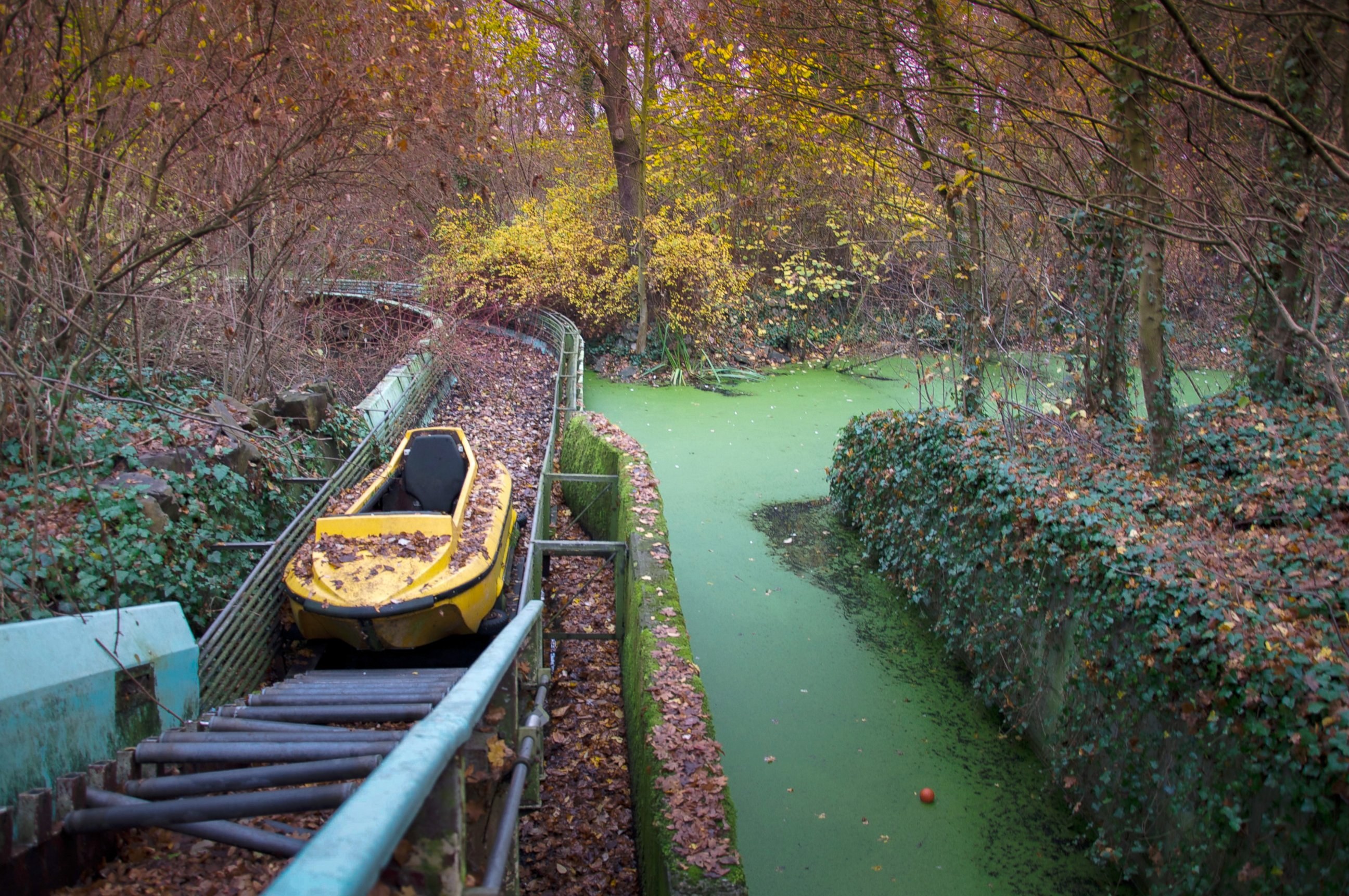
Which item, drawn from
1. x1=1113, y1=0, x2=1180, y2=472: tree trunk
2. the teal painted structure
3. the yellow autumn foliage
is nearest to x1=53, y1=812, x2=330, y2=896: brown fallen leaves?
the teal painted structure

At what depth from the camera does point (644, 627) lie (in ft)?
19.2

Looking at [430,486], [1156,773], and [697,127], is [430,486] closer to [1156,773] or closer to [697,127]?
[1156,773]

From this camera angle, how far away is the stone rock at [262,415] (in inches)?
333

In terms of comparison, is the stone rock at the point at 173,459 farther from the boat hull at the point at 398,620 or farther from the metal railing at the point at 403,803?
the metal railing at the point at 403,803

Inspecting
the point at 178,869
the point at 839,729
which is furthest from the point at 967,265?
the point at 178,869

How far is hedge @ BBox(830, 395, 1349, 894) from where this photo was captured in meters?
3.58

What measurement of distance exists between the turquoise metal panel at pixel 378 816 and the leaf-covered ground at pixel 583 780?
3.79m

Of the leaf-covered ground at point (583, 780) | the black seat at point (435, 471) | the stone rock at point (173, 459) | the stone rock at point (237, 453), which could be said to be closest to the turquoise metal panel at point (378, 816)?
the leaf-covered ground at point (583, 780)

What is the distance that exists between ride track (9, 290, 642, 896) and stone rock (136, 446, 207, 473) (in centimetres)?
96

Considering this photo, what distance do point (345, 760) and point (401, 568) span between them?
4.25 meters

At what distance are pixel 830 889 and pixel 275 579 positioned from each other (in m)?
4.59

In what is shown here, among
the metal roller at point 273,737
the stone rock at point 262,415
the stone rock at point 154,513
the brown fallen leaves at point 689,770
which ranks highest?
the stone rock at point 262,415

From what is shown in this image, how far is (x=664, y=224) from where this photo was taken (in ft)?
58.5

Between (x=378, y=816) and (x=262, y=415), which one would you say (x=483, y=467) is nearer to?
(x=262, y=415)
